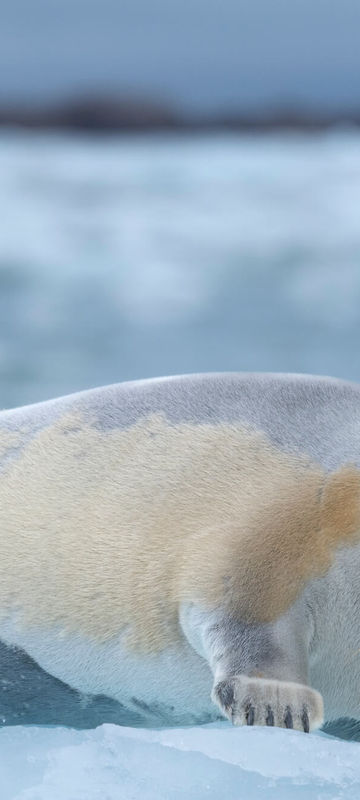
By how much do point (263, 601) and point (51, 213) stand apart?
23.5 feet

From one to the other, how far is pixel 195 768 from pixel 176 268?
647 centimetres

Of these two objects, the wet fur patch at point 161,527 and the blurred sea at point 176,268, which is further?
the blurred sea at point 176,268

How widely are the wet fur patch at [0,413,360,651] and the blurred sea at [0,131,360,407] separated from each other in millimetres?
3450

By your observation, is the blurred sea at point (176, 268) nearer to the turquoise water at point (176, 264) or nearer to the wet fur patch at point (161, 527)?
the turquoise water at point (176, 264)

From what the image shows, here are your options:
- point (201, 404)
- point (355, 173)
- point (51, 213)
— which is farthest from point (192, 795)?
point (355, 173)

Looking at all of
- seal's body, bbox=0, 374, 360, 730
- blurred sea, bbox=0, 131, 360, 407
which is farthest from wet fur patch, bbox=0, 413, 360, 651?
blurred sea, bbox=0, 131, 360, 407

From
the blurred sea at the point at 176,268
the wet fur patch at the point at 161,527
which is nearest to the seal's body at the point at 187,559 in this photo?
the wet fur patch at the point at 161,527

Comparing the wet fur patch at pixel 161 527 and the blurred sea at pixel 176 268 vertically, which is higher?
the blurred sea at pixel 176 268

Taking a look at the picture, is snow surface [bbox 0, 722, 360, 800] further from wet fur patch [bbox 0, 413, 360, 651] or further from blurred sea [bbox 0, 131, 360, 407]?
blurred sea [bbox 0, 131, 360, 407]

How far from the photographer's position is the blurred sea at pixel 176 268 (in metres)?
6.07

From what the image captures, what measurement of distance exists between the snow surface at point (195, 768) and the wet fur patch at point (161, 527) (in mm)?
131

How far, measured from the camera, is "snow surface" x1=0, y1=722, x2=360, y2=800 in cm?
136

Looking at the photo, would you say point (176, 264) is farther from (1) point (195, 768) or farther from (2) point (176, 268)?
(1) point (195, 768)

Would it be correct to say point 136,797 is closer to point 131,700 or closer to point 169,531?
point 131,700
